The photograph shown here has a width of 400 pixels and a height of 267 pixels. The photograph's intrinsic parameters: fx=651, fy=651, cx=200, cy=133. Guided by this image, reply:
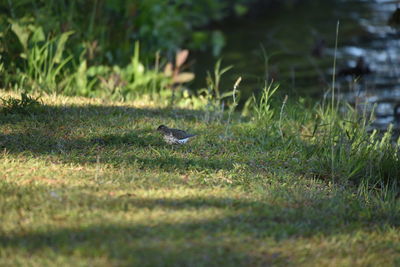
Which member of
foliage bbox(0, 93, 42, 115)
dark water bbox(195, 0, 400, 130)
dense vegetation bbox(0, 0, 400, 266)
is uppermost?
foliage bbox(0, 93, 42, 115)

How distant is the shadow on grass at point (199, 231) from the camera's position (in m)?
3.22

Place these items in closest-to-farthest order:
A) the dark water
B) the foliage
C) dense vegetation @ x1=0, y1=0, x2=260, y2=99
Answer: the foliage, dense vegetation @ x1=0, y1=0, x2=260, y2=99, the dark water

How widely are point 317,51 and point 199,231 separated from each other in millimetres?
6382

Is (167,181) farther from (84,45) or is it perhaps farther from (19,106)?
(84,45)

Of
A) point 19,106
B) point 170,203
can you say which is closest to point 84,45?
point 19,106

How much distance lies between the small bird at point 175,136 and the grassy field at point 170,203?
0.17 ft

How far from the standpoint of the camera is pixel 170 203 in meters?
3.78

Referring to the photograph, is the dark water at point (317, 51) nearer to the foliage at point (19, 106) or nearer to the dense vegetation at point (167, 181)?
the dense vegetation at point (167, 181)

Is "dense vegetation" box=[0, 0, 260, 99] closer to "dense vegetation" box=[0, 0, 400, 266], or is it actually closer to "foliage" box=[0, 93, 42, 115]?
"dense vegetation" box=[0, 0, 400, 266]

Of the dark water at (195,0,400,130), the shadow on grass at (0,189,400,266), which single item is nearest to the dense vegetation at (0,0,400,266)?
the shadow on grass at (0,189,400,266)

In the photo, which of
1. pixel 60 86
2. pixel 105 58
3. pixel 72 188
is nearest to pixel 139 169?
pixel 72 188

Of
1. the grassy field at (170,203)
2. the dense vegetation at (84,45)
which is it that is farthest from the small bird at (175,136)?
the dense vegetation at (84,45)

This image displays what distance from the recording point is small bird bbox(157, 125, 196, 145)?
489 cm

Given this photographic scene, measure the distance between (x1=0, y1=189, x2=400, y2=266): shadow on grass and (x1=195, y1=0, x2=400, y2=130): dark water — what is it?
9.51 ft
